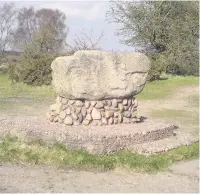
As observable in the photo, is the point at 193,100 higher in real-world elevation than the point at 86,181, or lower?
lower

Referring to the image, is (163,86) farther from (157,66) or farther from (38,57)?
(38,57)

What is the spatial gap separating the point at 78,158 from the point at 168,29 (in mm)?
23826

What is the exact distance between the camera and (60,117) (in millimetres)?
10289

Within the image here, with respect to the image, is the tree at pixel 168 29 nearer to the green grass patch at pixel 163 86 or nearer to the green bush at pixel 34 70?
the green grass patch at pixel 163 86

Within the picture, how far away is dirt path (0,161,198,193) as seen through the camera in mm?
6910

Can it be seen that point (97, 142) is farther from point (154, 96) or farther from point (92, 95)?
point (154, 96)

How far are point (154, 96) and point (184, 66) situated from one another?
1045cm

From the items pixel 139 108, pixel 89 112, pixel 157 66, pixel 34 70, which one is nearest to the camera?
pixel 89 112

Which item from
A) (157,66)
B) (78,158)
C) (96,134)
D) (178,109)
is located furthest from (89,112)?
(157,66)

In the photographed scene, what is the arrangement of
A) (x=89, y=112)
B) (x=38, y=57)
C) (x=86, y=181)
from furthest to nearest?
1. (x=38, y=57)
2. (x=89, y=112)
3. (x=86, y=181)

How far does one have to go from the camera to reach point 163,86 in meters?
24.8

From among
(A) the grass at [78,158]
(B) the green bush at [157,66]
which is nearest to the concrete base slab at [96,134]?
(A) the grass at [78,158]

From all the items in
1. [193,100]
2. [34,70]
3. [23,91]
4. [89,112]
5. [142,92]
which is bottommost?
[23,91]

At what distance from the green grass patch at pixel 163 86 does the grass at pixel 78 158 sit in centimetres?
1125
